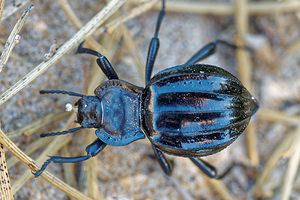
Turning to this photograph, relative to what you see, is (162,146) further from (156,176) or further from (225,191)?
(225,191)

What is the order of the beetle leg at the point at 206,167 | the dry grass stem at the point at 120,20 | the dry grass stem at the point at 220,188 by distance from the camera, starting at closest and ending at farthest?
the dry grass stem at the point at 120,20 → the beetle leg at the point at 206,167 → the dry grass stem at the point at 220,188

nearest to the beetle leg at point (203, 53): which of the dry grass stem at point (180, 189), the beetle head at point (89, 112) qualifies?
the beetle head at point (89, 112)

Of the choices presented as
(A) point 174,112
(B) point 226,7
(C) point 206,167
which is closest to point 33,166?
(A) point 174,112

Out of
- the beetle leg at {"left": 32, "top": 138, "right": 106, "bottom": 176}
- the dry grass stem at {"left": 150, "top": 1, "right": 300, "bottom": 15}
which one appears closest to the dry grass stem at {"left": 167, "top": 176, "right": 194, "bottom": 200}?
the beetle leg at {"left": 32, "top": 138, "right": 106, "bottom": 176}

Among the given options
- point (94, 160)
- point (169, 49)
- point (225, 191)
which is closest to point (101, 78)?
point (94, 160)

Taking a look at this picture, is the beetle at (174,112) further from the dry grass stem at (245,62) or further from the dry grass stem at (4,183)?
the dry grass stem at (245,62)

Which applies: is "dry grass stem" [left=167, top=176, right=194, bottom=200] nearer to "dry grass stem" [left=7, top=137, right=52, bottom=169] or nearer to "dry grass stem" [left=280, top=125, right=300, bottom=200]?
"dry grass stem" [left=280, top=125, right=300, bottom=200]
